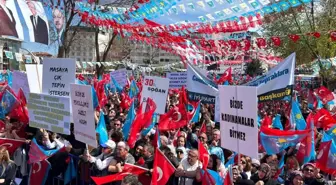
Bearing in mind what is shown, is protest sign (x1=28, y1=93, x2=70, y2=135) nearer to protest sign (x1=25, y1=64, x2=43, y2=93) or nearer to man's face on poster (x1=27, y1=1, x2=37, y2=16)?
protest sign (x1=25, y1=64, x2=43, y2=93)

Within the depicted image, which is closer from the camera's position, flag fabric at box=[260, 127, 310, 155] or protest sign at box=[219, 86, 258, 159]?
protest sign at box=[219, 86, 258, 159]

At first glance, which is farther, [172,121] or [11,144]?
[172,121]

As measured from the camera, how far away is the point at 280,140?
8.23 metres

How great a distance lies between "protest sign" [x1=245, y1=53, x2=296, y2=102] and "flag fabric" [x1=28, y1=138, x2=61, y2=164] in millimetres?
4124

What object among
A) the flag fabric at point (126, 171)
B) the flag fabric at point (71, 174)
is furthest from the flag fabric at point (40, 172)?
the flag fabric at point (126, 171)

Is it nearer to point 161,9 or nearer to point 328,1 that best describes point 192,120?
point 161,9

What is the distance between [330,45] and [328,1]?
2.90 m

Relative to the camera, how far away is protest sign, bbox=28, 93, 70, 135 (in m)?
7.89

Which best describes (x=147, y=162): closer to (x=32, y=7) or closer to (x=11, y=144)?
(x=11, y=144)

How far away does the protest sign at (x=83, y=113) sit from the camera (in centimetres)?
716

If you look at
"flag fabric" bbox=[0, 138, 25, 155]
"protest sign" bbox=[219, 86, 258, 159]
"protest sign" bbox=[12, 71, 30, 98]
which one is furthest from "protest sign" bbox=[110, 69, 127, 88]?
"protest sign" bbox=[219, 86, 258, 159]

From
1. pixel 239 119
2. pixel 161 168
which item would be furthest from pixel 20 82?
pixel 239 119

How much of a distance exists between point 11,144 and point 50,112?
3.35 feet

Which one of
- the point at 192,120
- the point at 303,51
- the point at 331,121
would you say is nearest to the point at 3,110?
the point at 192,120
